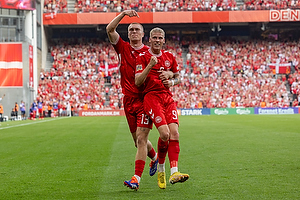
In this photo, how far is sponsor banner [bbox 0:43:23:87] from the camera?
3809 centimetres

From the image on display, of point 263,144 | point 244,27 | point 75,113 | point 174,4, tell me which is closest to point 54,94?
point 75,113

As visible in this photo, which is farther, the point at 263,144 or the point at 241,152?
the point at 263,144

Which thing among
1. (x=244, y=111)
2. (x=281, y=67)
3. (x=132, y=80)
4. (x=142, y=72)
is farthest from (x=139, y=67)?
(x=281, y=67)

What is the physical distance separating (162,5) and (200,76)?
385 inches

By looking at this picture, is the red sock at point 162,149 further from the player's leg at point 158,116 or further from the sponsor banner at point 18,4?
the sponsor banner at point 18,4

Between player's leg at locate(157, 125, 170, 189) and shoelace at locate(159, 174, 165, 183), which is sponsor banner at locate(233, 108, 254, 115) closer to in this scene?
player's leg at locate(157, 125, 170, 189)

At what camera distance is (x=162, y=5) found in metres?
47.8

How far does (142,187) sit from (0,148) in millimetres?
6884

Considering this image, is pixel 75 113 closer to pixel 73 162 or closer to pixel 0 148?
pixel 0 148

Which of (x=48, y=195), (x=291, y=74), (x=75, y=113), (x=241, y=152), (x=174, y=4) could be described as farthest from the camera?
(x=174, y=4)

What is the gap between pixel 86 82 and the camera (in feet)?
141

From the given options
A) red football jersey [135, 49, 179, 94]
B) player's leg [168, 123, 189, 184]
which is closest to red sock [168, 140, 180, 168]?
player's leg [168, 123, 189, 184]

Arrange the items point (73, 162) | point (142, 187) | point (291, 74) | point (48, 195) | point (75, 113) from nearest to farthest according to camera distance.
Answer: point (48, 195)
point (142, 187)
point (73, 162)
point (75, 113)
point (291, 74)

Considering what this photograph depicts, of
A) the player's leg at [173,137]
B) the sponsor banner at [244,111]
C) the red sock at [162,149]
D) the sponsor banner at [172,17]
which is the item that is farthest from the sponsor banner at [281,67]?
the player's leg at [173,137]
